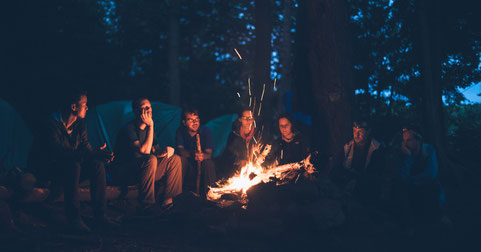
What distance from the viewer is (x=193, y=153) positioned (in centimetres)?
602

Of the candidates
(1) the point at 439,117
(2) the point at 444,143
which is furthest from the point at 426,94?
(2) the point at 444,143

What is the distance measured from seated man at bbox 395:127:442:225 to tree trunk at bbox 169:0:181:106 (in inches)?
409

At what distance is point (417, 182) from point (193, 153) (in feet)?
11.0

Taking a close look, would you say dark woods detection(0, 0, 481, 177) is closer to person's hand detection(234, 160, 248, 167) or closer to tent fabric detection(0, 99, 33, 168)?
person's hand detection(234, 160, 248, 167)

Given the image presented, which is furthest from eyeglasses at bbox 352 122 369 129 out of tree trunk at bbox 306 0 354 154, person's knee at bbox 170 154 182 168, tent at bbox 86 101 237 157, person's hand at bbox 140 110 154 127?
tent at bbox 86 101 237 157

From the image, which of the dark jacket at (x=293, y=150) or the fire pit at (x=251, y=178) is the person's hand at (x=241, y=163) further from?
the dark jacket at (x=293, y=150)

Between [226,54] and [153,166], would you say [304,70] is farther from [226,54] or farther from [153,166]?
[226,54]

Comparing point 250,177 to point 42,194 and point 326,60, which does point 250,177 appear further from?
point 42,194

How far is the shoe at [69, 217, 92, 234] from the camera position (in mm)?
4279

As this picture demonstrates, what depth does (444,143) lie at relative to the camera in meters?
7.25

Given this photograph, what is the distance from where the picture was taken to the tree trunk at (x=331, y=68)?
6219 mm

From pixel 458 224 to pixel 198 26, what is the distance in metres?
14.2

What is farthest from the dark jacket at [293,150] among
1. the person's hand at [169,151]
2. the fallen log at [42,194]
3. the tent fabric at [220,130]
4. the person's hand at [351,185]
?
the tent fabric at [220,130]

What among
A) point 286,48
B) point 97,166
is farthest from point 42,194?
point 286,48
